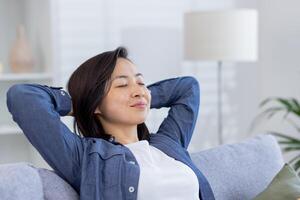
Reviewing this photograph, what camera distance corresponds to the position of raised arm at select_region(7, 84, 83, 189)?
5.25 feet

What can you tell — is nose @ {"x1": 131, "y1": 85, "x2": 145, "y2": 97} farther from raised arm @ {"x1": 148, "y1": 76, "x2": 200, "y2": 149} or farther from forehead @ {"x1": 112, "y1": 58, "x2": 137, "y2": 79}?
raised arm @ {"x1": 148, "y1": 76, "x2": 200, "y2": 149}

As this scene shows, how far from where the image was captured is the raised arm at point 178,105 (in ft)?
6.45

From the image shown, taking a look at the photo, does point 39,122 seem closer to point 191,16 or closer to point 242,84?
point 191,16

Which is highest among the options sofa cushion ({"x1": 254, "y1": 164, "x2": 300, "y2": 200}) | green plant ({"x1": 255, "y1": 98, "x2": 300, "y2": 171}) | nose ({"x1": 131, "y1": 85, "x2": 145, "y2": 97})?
nose ({"x1": 131, "y1": 85, "x2": 145, "y2": 97})

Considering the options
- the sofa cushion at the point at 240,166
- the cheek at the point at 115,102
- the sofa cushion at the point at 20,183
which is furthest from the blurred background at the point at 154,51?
the sofa cushion at the point at 20,183

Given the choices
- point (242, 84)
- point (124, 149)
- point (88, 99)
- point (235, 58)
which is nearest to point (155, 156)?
point (124, 149)

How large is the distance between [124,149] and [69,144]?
7.2 inches

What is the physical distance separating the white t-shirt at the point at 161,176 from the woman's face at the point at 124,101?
0.28 feet

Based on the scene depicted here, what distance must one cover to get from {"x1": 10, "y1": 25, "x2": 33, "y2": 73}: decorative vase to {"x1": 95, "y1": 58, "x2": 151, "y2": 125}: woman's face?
5.65 ft

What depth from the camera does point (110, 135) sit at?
6.02ft

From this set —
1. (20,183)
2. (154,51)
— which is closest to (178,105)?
(20,183)

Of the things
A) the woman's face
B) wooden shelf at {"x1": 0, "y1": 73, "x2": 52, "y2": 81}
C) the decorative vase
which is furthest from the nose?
the decorative vase

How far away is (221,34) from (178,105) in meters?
1.27

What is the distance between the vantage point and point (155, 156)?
5.90 ft
